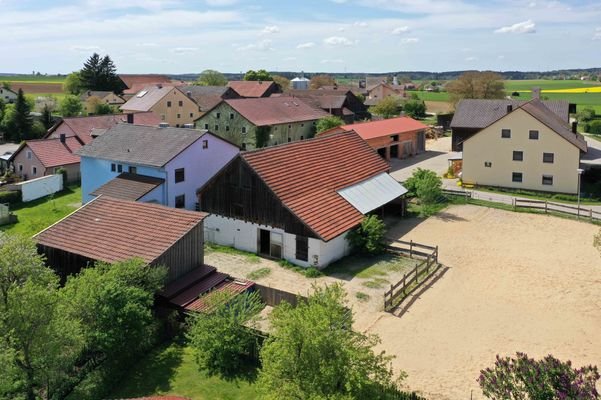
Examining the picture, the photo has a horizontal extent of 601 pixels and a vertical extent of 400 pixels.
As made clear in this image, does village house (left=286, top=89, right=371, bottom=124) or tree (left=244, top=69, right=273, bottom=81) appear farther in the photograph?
tree (left=244, top=69, right=273, bottom=81)

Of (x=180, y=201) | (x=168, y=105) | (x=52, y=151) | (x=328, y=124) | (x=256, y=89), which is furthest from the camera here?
(x=256, y=89)

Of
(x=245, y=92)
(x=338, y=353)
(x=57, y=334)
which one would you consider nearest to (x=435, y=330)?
(x=338, y=353)

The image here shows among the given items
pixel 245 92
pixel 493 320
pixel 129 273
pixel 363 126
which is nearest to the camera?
pixel 129 273

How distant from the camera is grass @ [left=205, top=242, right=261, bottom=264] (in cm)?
2875

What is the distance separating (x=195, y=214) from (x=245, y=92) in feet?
254

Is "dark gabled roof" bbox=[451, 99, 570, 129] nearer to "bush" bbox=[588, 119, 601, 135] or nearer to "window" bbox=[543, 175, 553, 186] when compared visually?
"window" bbox=[543, 175, 553, 186]

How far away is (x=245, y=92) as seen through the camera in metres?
98.9

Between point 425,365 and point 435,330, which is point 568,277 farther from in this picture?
point 425,365

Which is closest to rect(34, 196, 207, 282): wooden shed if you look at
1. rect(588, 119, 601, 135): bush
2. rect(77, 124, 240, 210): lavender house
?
rect(77, 124, 240, 210): lavender house

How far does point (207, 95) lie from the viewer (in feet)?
298

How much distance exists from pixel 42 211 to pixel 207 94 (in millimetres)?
55109

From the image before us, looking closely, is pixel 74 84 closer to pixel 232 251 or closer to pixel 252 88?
pixel 252 88

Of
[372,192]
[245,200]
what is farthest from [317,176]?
[245,200]

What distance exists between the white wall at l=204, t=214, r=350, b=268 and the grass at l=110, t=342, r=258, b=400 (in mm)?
9290
